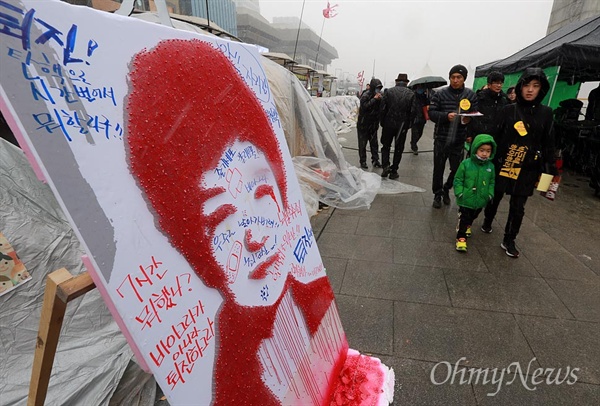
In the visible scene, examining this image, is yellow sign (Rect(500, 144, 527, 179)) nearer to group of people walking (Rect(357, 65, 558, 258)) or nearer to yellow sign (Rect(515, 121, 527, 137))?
group of people walking (Rect(357, 65, 558, 258))

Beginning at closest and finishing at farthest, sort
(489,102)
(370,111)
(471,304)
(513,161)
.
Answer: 1. (471,304)
2. (513,161)
3. (489,102)
4. (370,111)

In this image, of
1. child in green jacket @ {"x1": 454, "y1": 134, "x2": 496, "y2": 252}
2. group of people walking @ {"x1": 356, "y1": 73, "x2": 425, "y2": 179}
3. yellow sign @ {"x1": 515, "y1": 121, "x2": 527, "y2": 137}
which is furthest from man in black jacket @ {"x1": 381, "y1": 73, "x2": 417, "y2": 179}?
yellow sign @ {"x1": 515, "y1": 121, "x2": 527, "y2": 137}

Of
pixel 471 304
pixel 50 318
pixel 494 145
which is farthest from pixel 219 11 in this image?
pixel 50 318

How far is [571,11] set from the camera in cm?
1417

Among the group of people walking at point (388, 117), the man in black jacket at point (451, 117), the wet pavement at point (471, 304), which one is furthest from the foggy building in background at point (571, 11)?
the man in black jacket at point (451, 117)

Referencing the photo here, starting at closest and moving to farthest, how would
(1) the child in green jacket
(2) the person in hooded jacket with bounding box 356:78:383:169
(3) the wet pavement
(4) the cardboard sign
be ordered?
(4) the cardboard sign, (3) the wet pavement, (1) the child in green jacket, (2) the person in hooded jacket with bounding box 356:78:383:169

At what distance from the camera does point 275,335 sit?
117 cm

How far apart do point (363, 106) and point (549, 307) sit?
16.3 feet

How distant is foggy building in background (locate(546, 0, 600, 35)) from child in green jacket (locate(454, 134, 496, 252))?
51.6 ft

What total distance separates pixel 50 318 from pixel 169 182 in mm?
391

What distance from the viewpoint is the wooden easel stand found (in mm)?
694

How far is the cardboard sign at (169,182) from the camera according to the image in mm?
622

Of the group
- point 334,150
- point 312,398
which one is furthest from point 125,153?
point 334,150

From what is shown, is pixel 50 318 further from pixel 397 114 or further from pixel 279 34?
pixel 279 34
